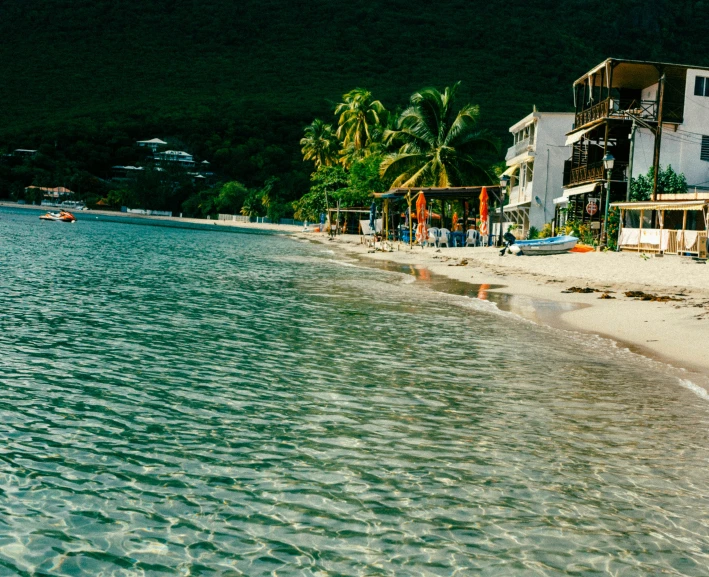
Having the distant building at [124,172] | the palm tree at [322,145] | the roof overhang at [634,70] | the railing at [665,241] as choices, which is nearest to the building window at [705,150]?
the roof overhang at [634,70]

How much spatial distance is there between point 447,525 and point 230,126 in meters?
155

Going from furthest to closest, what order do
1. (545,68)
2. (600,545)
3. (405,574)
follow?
(545,68) → (600,545) → (405,574)

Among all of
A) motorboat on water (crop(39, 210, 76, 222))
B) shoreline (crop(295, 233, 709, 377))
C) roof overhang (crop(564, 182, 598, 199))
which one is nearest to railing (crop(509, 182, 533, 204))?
roof overhang (crop(564, 182, 598, 199))

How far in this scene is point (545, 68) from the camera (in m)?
166

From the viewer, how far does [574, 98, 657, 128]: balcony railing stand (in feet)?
133

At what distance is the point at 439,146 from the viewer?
50.7 m

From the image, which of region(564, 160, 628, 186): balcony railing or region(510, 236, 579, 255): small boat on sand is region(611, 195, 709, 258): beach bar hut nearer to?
region(510, 236, 579, 255): small boat on sand

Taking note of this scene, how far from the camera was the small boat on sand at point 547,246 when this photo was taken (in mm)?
33938

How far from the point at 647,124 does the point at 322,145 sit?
5329 cm

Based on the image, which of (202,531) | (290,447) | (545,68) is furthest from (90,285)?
(545,68)

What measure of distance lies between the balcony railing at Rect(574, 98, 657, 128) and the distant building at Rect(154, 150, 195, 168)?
107931mm

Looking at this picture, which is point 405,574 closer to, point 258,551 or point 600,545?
point 258,551

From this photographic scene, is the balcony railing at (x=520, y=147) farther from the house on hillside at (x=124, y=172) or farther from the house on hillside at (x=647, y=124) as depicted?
the house on hillside at (x=124, y=172)

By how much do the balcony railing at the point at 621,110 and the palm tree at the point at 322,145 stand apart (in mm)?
46672
